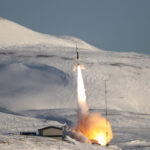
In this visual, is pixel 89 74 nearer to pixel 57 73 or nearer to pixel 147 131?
pixel 57 73

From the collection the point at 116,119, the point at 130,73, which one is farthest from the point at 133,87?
the point at 116,119

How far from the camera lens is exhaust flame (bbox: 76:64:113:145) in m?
92.8

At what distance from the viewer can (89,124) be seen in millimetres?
93250

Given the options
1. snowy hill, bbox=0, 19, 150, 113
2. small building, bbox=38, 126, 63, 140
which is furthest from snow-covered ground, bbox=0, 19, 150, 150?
small building, bbox=38, 126, 63, 140

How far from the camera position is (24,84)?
7032 inches

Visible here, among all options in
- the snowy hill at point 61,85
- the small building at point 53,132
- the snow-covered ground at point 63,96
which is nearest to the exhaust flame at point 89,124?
the small building at point 53,132

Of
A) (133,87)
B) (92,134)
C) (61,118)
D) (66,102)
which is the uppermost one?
(133,87)

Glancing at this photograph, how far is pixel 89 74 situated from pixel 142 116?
3811 centimetres

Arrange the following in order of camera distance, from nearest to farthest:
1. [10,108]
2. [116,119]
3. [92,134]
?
[92,134], [116,119], [10,108]

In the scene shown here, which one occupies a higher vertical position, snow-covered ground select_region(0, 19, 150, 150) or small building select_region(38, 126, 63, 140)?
snow-covered ground select_region(0, 19, 150, 150)

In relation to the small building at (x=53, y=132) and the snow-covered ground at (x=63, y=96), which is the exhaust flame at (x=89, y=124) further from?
the snow-covered ground at (x=63, y=96)

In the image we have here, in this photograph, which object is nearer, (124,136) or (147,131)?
(124,136)

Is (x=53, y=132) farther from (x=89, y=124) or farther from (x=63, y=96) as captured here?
(x=63, y=96)

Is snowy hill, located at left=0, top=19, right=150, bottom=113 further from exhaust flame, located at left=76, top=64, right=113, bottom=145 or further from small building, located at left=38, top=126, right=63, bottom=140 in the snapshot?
small building, located at left=38, top=126, right=63, bottom=140
